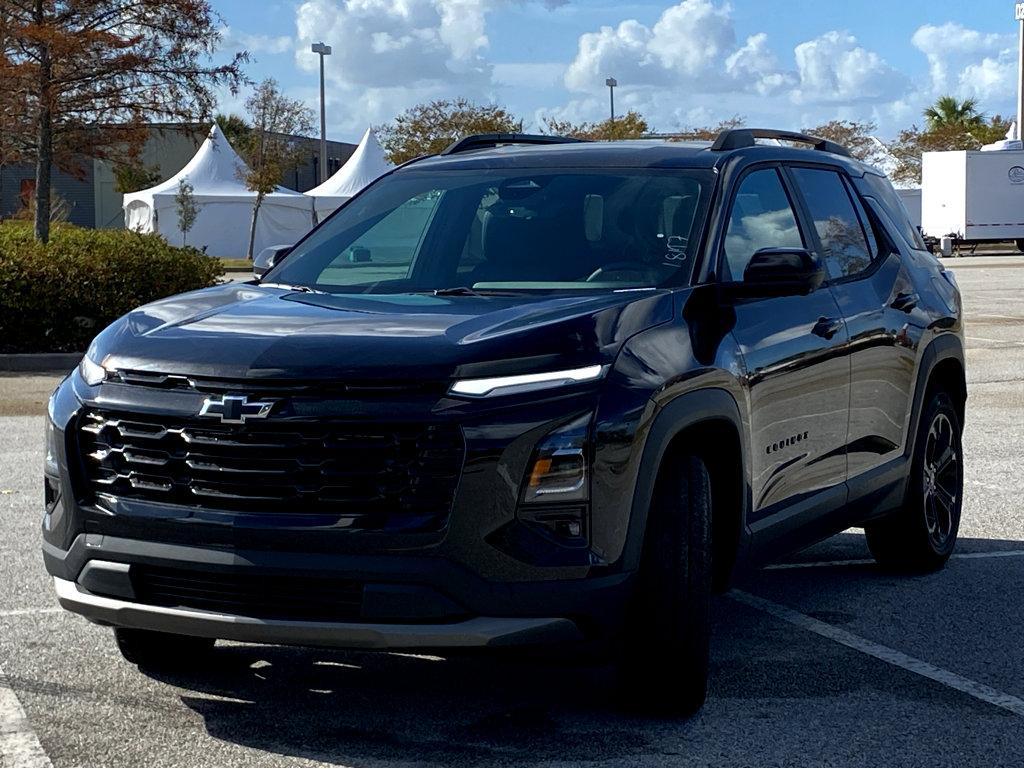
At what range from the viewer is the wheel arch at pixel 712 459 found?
4543mm

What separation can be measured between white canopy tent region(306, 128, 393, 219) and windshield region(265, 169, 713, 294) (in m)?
41.3

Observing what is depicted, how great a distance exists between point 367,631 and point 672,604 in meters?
0.94

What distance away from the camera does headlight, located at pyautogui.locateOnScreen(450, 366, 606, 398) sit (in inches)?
170

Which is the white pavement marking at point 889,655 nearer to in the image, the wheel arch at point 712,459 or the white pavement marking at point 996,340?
the wheel arch at point 712,459

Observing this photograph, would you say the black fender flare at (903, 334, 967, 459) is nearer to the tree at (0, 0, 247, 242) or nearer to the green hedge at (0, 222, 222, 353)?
the green hedge at (0, 222, 222, 353)

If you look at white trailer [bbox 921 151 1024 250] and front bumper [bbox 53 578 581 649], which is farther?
white trailer [bbox 921 151 1024 250]

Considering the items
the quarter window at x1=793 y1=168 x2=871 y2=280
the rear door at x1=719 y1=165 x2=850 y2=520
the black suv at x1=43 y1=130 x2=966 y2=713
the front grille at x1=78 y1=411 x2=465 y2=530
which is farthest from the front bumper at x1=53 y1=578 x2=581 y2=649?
the quarter window at x1=793 y1=168 x2=871 y2=280

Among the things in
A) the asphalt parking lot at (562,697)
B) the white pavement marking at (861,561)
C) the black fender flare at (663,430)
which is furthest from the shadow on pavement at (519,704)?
the white pavement marking at (861,561)

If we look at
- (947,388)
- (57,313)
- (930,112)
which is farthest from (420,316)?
(930,112)

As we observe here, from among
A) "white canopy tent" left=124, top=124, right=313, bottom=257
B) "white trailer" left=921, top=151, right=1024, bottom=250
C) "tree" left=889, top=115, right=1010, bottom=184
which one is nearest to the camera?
"white trailer" left=921, top=151, right=1024, bottom=250

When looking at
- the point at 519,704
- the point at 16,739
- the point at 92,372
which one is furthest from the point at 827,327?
the point at 16,739

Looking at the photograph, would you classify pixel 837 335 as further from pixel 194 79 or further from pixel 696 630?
pixel 194 79

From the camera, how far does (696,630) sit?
471 centimetres

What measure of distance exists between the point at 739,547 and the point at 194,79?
18802mm
